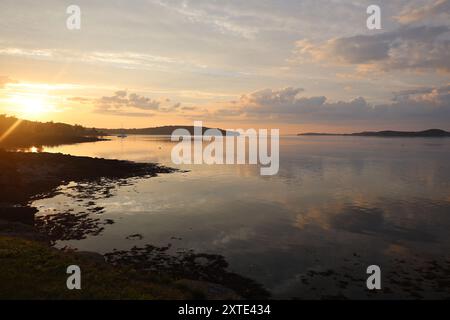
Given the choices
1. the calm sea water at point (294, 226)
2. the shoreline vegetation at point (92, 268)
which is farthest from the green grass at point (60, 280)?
the calm sea water at point (294, 226)

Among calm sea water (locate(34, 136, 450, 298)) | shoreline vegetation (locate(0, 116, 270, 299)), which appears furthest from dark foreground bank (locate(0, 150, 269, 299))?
calm sea water (locate(34, 136, 450, 298))

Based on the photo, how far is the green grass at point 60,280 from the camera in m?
15.4

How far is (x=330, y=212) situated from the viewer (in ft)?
139

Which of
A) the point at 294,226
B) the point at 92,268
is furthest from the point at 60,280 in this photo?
the point at 294,226

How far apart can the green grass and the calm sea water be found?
24.9ft

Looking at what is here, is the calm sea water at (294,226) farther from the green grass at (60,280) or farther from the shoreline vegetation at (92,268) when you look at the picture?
the green grass at (60,280)

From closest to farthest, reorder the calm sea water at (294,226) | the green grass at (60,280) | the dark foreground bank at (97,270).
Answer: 1. the green grass at (60,280)
2. the dark foreground bank at (97,270)
3. the calm sea water at (294,226)

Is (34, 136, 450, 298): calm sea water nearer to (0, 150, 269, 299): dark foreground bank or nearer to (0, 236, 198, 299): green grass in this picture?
(0, 150, 269, 299): dark foreground bank

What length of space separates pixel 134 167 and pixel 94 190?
29.7m

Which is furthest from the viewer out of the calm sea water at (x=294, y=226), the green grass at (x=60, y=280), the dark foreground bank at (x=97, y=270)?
the calm sea water at (x=294, y=226)

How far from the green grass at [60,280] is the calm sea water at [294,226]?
24.9 feet

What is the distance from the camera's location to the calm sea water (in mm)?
24156
